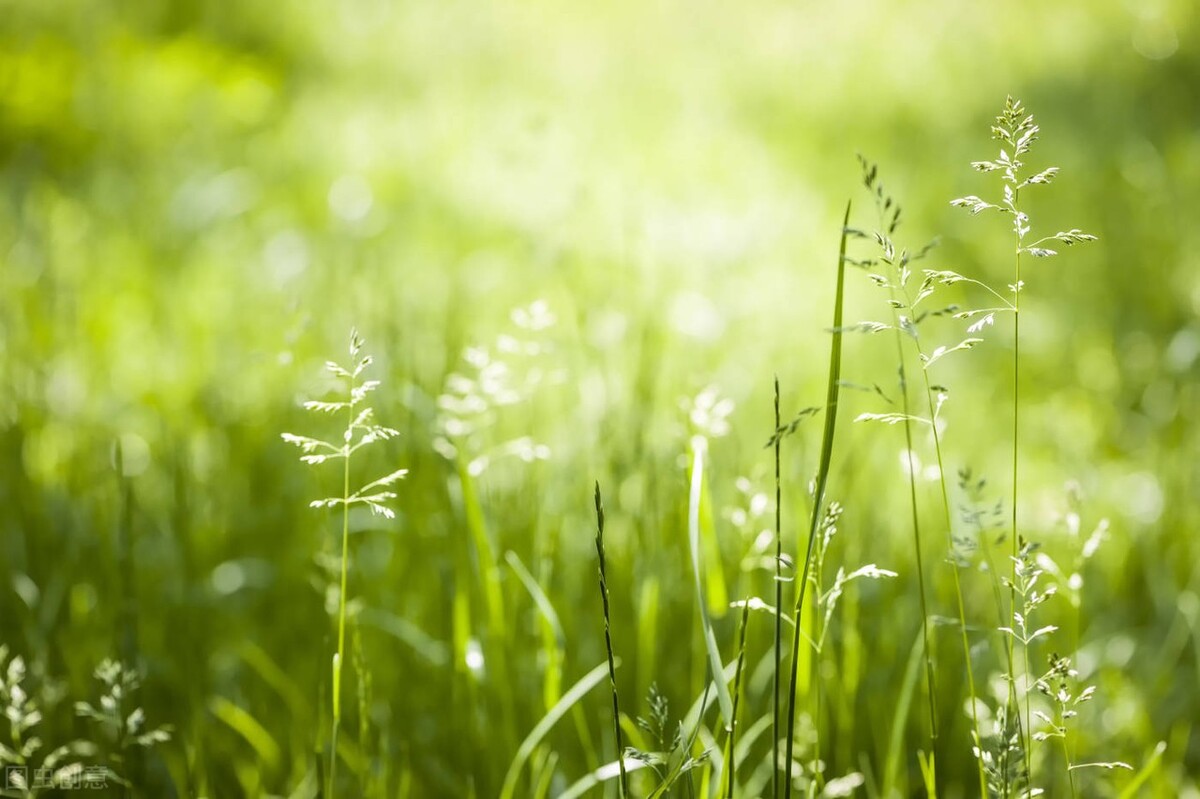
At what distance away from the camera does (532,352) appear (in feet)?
4.72

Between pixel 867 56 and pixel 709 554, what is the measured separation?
647 centimetres

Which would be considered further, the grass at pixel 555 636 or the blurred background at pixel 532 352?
the blurred background at pixel 532 352

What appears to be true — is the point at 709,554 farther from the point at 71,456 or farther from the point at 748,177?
the point at 748,177

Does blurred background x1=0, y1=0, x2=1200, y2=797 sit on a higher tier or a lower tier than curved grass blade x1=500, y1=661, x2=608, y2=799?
higher

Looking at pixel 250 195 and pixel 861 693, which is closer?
pixel 861 693

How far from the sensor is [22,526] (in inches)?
75.4

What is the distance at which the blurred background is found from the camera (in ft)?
5.28

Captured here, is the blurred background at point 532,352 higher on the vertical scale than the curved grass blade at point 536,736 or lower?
higher

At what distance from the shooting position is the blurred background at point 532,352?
1610 millimetres

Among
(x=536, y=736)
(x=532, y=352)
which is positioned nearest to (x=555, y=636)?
(x=536, y=736)

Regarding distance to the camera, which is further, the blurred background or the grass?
the blurred background

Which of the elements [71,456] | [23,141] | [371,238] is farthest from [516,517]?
[23,141]

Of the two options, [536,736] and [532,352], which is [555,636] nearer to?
[536,736]

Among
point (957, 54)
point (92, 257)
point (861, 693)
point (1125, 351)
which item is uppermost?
point (957, 54)
